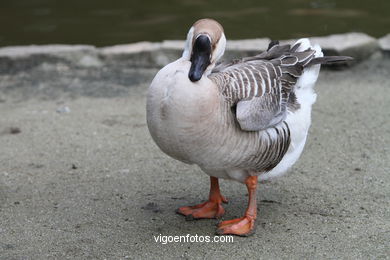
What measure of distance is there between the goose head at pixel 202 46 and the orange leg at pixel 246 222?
Result: 95cm

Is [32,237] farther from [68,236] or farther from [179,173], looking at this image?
[179,173]

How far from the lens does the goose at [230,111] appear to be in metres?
3.70

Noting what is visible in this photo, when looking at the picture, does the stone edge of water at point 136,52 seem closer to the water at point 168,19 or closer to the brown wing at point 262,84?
the water at point 168,19

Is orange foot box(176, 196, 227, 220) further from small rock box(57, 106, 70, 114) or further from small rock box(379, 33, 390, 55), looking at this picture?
small rock box(379, 33, 390, 55)

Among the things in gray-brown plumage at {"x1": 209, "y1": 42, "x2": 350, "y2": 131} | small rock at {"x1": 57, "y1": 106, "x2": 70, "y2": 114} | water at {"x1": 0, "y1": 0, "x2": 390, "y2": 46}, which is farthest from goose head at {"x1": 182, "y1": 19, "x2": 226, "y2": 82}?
water at {"x1": 0, "y1": 0, "x2": 390, "y2": 46}

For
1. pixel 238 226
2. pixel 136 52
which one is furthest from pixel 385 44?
Answer: pixel 238 226

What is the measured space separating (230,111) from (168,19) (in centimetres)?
675

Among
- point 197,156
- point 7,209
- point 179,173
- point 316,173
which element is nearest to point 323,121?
point 316,173

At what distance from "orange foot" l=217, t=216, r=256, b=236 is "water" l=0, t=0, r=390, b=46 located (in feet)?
17.5

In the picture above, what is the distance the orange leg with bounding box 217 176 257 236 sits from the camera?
4.27 metres

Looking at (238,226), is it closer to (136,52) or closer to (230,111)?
(230,111)

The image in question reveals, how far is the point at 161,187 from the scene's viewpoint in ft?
16.7

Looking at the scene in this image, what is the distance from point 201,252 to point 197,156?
67 centimetres

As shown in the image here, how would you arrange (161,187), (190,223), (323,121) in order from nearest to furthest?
(190,223) → (161,187) → (323,121)
